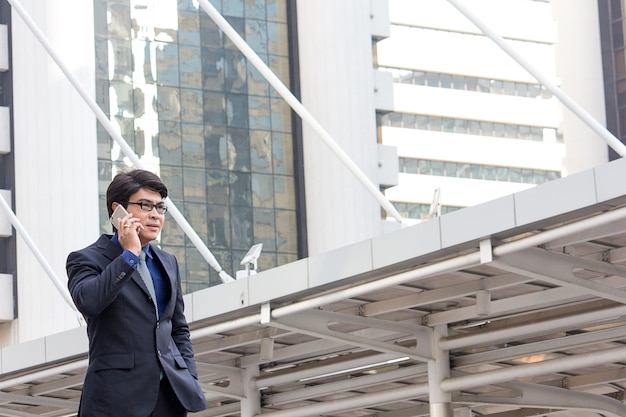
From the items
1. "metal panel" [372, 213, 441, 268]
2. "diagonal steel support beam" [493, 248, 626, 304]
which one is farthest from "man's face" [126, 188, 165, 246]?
"metal panel" [372, 213, 441, 268]

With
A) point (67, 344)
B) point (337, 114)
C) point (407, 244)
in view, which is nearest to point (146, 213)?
point (407, 244)

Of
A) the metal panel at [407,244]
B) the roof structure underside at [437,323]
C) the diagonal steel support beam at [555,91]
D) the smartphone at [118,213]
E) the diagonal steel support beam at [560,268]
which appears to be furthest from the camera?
the diagonal steel support beam at [555,91]

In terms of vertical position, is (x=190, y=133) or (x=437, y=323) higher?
(x=190, y=133)

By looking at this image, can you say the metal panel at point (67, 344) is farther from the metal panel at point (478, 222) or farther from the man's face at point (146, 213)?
the man's face at point (146, 213)

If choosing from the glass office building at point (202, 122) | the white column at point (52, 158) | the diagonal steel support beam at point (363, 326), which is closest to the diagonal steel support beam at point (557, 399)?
the diagonal steel support beam at point (363, 326)

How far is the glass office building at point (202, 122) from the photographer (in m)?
44.2

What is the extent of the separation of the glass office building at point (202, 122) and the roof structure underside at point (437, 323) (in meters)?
23.1

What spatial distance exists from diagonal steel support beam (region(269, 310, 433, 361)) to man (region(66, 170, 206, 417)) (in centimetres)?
1033

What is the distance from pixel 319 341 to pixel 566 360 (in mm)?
3424

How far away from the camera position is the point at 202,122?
149 feet

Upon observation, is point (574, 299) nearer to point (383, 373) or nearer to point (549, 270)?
point (549, 270)

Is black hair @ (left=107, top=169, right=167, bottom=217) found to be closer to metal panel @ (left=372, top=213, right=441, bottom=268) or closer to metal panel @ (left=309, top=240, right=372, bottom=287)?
metal panel @ (left=372, top=213, right=441, bottom=268)

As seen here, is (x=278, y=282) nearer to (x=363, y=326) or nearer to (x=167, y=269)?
(x=363, y=326)

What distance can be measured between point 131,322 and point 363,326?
1152cm
